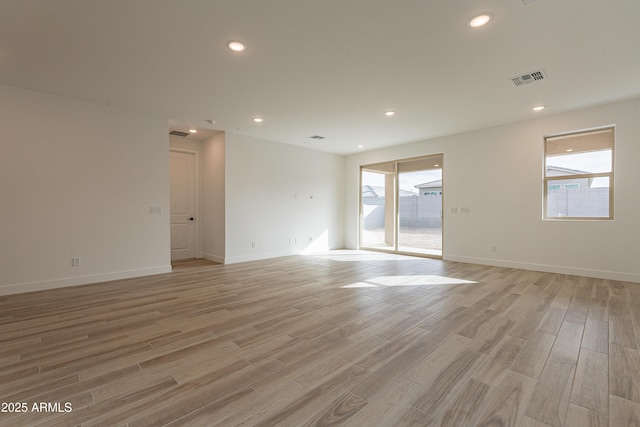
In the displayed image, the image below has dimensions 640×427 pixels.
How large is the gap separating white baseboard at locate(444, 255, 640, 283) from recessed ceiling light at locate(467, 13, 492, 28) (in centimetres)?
463

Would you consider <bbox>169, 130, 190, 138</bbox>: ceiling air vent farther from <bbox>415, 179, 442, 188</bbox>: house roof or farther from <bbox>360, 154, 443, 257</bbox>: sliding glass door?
<bbox>415, 179, 442, 188</bbox>: house roof

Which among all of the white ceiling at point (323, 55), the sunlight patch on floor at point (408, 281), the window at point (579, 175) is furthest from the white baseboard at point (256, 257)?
the window at point (579, 175)

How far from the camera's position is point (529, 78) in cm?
361

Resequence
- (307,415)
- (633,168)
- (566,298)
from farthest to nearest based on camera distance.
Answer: (633,168) < (566,298) < (307,415)

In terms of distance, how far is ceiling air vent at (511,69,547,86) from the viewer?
3.48m

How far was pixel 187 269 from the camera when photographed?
556 centimetres

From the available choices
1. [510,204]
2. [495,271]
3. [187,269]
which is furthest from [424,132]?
[187,269]

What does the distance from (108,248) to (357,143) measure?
18.4ft

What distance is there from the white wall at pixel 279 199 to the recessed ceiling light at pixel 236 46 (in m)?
3.37

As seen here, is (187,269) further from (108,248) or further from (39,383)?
(39,383)

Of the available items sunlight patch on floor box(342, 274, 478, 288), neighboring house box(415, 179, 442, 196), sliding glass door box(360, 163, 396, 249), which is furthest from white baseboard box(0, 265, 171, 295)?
neighboring house box(415, 179, 442, 196)

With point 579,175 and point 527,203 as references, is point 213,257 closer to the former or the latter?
point 527,203

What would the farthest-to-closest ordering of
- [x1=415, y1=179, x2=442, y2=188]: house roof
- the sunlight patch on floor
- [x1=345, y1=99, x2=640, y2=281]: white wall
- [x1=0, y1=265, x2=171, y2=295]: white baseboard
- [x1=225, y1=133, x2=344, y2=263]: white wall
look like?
[x1=415, y1=179, x2=442, y2=188]: house roof → [x1=225, y1=133, x2=344, y2=263]: white wall → [x1=345, y1=99, x2=640, y2=281]: white wall → the sunlight patch on floor → [x1=0, y1=265, x2=171, y2=295]: white baseboard

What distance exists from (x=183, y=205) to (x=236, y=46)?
4.86m
